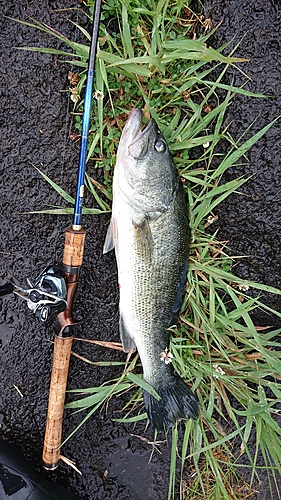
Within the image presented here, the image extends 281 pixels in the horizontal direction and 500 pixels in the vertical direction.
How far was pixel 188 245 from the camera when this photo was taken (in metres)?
2.07

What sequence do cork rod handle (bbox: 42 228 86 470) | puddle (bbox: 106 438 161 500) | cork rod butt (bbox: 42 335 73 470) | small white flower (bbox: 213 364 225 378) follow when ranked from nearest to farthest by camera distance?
cork rod handle (bbox: 42 228 86 470) → cork rod butt (bbox: 42 335 73 470) → small white flower (bbox: 213 364 225 378) → puddle (bbox: 106 438 161 500)

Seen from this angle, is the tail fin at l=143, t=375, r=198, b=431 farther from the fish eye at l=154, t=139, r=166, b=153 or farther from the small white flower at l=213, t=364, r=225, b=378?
the fish eye at l=154, t=139, r=166, b=153

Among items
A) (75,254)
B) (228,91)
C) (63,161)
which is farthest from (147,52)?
(75,254)

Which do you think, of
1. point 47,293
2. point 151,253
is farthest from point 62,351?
Result: point 151,253

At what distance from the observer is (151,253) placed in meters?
1.94

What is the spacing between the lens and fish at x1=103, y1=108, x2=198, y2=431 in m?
1.83

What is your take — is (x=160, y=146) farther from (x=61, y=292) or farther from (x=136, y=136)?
(x=61, y=292)

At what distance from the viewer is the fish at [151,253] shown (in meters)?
1.83

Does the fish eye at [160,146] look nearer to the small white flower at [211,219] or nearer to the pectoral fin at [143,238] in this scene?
the pectoral fin at [143,238]

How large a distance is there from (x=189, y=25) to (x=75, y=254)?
4.43 ft

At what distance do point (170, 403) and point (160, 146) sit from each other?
51.7 inches

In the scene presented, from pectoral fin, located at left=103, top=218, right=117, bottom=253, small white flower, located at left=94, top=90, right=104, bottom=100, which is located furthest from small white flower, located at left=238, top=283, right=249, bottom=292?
small white flower, located at left=94, top=90, right=104, bottom=100

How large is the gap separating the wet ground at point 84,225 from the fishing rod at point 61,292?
0.22 metres

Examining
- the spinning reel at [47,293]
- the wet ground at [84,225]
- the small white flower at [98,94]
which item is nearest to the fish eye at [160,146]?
the small white flower at [98,94]
